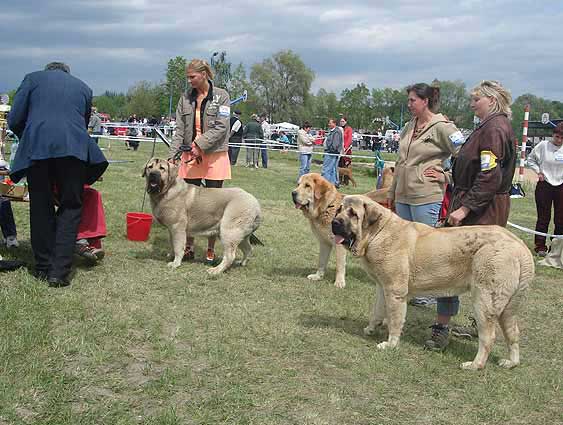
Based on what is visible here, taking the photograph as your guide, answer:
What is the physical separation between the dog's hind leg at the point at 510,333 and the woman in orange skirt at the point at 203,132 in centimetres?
372

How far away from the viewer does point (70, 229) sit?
216 inches

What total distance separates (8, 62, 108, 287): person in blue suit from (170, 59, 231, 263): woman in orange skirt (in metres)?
1.44

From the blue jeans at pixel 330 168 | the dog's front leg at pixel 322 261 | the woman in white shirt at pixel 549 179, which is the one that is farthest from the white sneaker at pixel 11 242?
the blue jeans at pixel 330 168

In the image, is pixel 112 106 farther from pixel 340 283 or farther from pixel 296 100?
pixel 340 283

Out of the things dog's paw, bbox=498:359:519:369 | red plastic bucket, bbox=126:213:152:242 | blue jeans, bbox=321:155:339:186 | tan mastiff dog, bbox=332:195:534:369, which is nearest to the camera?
tan mastiff dog, bbox=332:195:534:369

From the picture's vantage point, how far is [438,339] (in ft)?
15.3

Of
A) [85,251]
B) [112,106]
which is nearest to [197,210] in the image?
[85,251]

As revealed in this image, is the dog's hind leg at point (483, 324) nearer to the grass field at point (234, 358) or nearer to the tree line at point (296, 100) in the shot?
the grass field at point (234, 358)

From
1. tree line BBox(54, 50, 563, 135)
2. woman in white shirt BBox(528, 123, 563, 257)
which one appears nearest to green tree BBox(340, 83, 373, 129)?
tree line BBox(54, 50, 563, 135)

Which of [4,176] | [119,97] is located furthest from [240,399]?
[119,97]

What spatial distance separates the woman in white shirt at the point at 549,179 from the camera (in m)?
8.56

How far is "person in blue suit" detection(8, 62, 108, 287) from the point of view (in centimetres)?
521

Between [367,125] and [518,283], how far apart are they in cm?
7884

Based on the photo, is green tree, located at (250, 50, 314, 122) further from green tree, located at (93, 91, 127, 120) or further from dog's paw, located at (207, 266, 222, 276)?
dog's paw, located at (207, 266, 222, 276)
